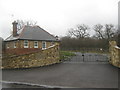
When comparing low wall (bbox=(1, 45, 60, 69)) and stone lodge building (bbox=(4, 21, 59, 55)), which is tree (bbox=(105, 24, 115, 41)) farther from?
low wall (bbox=(1, 45, 60, 69))

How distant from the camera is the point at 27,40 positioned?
28.6 metres

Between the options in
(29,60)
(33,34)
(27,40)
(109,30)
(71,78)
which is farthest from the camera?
(109,30)

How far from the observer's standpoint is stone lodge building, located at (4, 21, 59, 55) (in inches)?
1104

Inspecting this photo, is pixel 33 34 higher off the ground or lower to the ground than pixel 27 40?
higher

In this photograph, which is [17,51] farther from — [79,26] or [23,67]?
[79,26]

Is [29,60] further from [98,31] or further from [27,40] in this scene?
[98,31]

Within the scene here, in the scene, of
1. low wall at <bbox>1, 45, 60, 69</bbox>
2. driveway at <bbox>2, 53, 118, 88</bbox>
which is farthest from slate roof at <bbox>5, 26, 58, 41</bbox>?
driveway at <bbox>2, 53, 118, 88</bbox>

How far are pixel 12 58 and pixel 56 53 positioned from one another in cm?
440

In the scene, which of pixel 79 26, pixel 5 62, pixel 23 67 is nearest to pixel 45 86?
pixel 23 67

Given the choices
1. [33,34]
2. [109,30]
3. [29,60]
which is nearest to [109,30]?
[109,30]

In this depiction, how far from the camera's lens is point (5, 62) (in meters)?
13.4

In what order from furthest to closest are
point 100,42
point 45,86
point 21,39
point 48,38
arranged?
point 100,42 → point 48,38 → point 21,39 → point 45,86

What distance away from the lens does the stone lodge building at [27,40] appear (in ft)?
92.0

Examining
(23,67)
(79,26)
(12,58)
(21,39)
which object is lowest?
(23,67)
